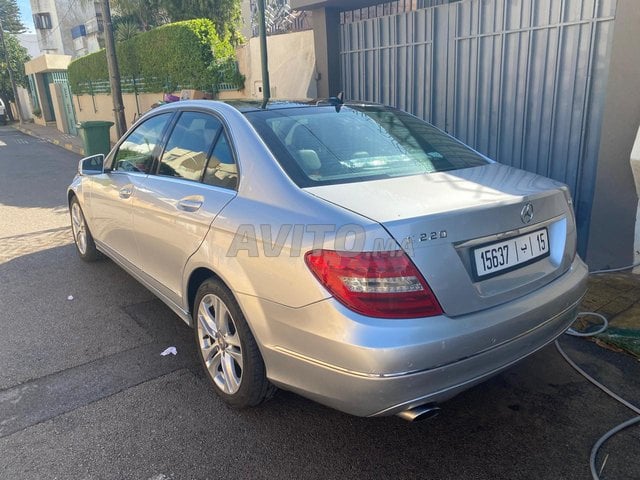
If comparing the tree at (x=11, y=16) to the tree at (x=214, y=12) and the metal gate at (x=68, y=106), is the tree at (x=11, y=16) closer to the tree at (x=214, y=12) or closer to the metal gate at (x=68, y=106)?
the metal gate at (x=68, y=106)

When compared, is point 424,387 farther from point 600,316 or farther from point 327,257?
point 600,316

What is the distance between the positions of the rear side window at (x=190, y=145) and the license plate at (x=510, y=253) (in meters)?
1.67

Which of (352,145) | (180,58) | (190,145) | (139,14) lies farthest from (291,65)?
(139,14)

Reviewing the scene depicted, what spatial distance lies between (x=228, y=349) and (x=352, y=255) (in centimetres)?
113

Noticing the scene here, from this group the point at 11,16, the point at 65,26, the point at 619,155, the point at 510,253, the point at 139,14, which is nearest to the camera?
the point at 510,253

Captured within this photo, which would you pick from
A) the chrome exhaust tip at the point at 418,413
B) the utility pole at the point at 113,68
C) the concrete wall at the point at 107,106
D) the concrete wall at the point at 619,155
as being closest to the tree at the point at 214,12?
the concrete wall at the point at 107,106

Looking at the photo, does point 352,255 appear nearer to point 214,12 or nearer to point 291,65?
point 291,65

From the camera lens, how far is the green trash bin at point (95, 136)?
37.4 ft

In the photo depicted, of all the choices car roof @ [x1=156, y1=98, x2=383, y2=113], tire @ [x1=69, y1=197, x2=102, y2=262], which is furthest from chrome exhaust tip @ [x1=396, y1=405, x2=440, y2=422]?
tire @ [x1=69, y1=197, x2=102, y2=262]

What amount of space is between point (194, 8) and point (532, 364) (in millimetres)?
17765

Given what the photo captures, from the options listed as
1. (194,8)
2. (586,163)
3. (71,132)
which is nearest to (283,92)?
(586,163)

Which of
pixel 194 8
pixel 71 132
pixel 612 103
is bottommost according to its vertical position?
pixel 71 132

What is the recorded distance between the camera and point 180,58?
39.8 feet

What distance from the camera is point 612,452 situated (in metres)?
2.41
